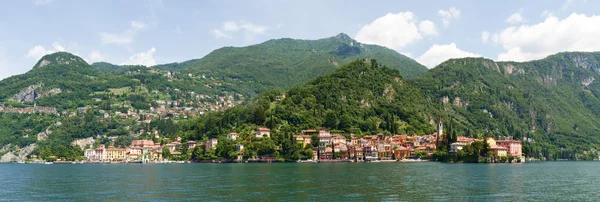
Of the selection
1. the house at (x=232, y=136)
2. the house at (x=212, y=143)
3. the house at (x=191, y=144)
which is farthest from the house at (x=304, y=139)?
the house at (x=191, y=144)

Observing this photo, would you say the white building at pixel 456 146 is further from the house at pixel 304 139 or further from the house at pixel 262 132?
the house at pixel 262 132

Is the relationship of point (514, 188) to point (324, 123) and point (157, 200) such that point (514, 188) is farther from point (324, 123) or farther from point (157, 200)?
point (324, 123)

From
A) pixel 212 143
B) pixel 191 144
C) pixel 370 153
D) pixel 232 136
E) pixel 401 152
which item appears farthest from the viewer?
pixel 191 144

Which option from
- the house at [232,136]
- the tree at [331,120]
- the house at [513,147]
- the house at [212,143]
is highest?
the tree at [331,120]

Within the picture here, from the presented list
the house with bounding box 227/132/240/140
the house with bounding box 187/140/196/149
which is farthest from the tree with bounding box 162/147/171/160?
the house with bounding box 227/132/240/140

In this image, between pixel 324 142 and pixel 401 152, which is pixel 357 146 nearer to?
pixel 324 142

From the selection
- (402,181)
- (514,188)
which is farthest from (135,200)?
(514,188)

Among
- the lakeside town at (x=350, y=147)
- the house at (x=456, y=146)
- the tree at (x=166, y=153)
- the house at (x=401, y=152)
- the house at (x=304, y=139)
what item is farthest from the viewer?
the tree at (x=166, y=153)

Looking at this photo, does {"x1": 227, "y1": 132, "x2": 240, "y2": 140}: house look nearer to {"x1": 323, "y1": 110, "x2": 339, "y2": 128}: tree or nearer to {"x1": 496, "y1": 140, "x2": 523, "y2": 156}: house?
{"x1": 323, "y1": 110, "x2": 339, "y2": 128}: tree

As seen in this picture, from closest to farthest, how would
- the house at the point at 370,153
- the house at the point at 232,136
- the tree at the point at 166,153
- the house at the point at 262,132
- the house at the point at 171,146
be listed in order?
the house at the point at 370,153 → the house at the point at 262,132 → the house at the point at 232,136 → the tree at the point at 166,153 → the house at the point at 171,146

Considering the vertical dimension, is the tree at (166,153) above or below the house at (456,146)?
below

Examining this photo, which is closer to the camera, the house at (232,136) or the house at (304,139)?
the house at (304,139)

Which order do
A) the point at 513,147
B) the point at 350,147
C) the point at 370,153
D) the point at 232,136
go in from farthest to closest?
the point at 232,136, the point at 350,147, the point at 513,147, the point at 370,153

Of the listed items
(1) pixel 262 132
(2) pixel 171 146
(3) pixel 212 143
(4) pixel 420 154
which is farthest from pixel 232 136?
(4) pixel 420 154
